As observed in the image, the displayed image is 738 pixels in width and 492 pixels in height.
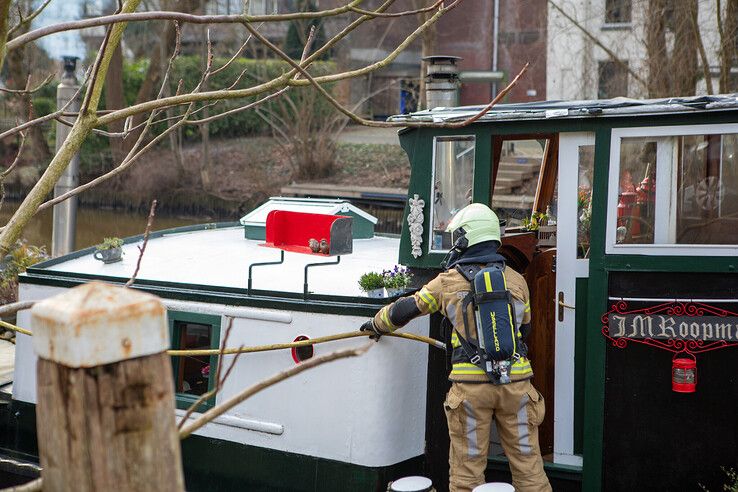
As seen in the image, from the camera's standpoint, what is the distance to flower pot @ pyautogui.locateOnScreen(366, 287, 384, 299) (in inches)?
209

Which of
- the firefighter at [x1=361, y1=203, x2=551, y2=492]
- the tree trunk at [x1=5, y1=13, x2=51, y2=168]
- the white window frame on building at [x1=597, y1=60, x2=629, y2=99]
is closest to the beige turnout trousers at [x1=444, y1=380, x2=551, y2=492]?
the firefighter at [x1=361, y1=203, x2=551, y2=492]

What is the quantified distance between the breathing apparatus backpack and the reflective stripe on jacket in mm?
30

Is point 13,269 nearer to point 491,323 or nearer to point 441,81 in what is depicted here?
point 441,81

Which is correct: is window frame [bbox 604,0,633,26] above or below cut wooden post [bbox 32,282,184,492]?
above

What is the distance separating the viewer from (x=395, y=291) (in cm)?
540

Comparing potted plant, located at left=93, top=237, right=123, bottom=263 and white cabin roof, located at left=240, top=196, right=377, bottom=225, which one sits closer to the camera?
potted plant, located at left=93, top=237, right=123, bottom=263

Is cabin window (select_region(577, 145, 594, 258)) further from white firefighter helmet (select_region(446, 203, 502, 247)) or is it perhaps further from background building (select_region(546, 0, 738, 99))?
background building (select_region(546, 0, 738, 99))

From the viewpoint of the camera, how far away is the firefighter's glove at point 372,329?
5.02m

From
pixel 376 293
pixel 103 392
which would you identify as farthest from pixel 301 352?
pixel 103 392

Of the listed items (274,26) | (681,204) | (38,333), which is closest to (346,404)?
(681,204)

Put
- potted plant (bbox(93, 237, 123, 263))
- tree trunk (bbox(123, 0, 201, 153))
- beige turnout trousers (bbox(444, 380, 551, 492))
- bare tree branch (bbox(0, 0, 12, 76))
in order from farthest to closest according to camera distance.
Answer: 1. tree trunk (bbox(123, 0, 201, 153))
2. potted plant (bbox(93, 237, 123, 263))
3. beige turnout trousers (bbox(444, 380, 551, 492))
4. bare tree branch (bbox(0, 0, 12, 76))

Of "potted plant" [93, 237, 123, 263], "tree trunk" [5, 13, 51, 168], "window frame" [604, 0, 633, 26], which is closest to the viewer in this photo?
"potted plant" [93, 237, 123, 263]

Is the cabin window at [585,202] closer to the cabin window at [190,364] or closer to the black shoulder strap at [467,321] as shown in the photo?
the black shoulder strap at [467,321]

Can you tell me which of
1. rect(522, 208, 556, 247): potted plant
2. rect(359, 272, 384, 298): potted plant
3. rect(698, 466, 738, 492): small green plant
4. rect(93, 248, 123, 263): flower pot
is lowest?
rect(698, 466, 738, 492): small green plant
